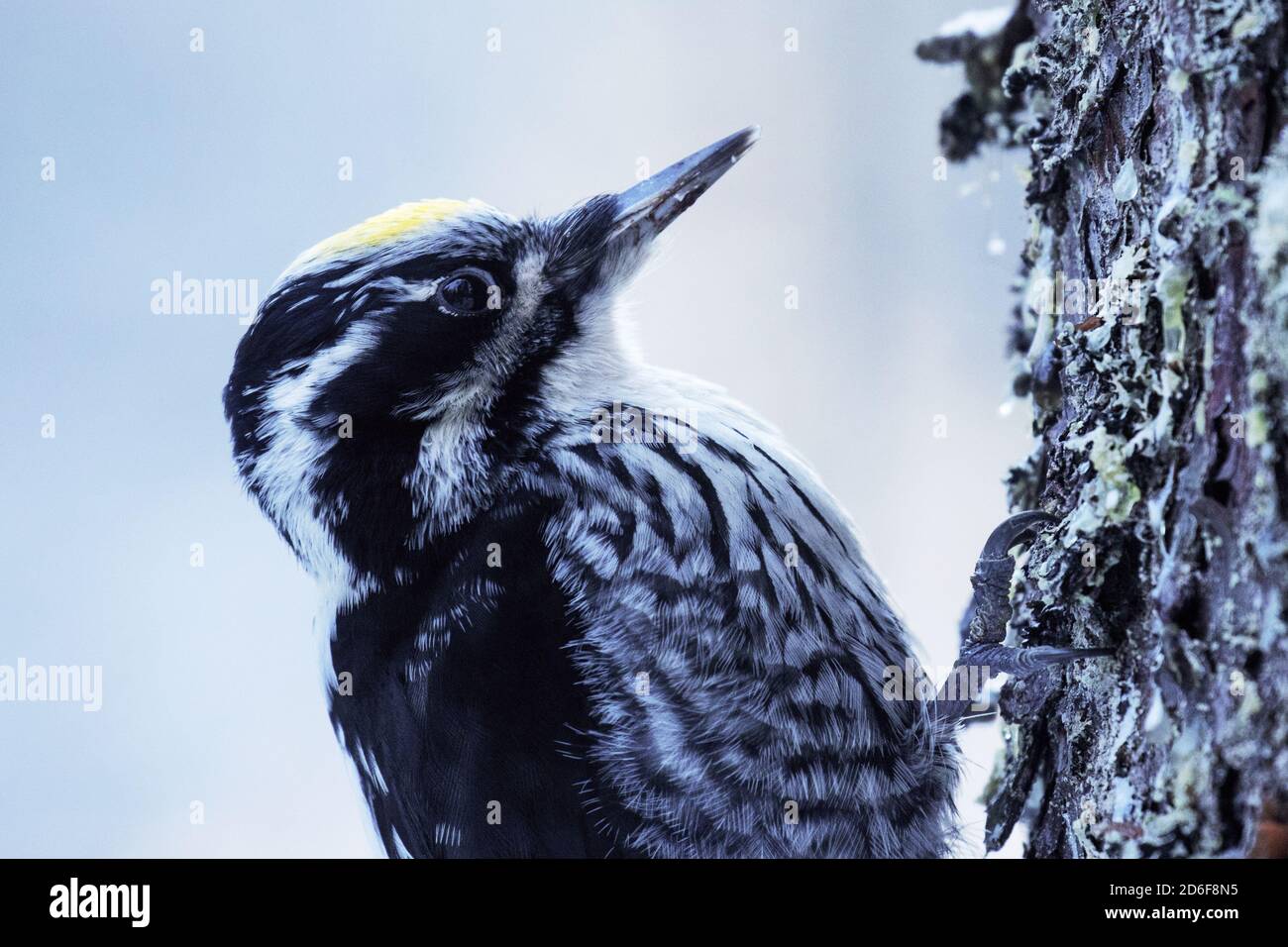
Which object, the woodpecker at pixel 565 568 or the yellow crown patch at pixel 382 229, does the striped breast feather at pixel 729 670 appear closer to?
the woodpecker at pixel 565 568

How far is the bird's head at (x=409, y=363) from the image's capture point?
1.48m

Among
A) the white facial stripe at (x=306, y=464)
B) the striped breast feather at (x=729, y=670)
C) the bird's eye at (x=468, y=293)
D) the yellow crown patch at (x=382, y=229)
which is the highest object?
the yellow crown patch at (x=382, y=229)

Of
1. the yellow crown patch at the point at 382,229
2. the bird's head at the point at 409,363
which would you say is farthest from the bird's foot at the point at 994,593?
the yellow crown patch at the point at 382,229

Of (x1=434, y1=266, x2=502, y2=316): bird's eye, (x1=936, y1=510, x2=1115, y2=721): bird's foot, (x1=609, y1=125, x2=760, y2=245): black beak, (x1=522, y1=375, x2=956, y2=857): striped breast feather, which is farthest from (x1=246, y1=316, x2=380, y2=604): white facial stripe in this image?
(x1=936, y1=510, x2=1115, y2=721): bird's foot

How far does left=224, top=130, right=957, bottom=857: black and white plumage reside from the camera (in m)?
1.36

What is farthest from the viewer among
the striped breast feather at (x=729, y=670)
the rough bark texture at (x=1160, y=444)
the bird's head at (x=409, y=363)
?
the bird's head at (x=409, y=363)

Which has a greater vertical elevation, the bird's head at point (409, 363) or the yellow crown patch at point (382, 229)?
the yellow crown patch at point (382, 229)

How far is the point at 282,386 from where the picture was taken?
152 cm

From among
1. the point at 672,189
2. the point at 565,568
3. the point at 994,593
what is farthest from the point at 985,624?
the point at 672,189

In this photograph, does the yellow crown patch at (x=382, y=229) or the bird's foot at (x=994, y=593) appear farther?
the yellow crown patch at (x=382, y=229)

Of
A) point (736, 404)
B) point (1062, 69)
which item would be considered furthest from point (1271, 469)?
point (736, 404)

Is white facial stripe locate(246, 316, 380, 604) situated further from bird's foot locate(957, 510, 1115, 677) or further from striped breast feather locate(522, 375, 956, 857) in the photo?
bird's foot locate(957, 510, 1115, 677)

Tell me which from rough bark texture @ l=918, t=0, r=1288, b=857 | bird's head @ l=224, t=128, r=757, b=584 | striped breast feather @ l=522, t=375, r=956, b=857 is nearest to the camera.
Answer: rough bark texture @ l=918, t=0, r=1288, b=857
